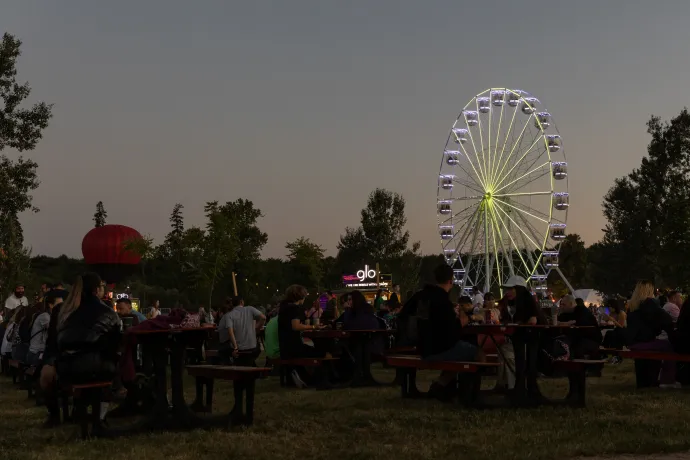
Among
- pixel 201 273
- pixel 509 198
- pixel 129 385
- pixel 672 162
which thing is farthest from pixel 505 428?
pixel 672 162

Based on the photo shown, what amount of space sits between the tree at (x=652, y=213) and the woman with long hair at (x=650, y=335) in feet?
107

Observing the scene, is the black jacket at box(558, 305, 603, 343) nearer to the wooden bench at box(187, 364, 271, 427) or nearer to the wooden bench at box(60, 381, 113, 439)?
the wooden bench at box(187, 364, 271, 427)

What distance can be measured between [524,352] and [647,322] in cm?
329

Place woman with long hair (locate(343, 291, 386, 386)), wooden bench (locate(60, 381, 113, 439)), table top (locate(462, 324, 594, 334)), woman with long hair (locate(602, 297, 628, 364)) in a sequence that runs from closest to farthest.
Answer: wooden bench (locate(60, 381, 113, 439)) → table top (locate(462, 324, 594, 334)) → woman with long hair (locate(343, 291, 386, 386)) → woman with long hair (locate(602, 297, 628, 364))

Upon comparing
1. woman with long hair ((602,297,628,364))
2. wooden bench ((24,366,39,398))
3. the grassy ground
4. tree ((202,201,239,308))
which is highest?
tree ((202,201,239,308))

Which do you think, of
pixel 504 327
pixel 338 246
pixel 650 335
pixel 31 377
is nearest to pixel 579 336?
pixel 650 335

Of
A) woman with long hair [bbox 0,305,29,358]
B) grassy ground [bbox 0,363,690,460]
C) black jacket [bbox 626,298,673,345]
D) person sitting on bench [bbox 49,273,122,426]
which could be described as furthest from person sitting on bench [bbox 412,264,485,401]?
woman with long hair [bbox 0,305,29,358]

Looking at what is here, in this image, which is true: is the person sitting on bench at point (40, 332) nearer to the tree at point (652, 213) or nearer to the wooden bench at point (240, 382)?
the wooden bench at point (240, 382)

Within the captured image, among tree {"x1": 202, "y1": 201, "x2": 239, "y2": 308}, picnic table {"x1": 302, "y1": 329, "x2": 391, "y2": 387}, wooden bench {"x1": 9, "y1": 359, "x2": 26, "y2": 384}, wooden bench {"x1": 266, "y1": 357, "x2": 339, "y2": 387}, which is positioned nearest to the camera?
wooden bench {"x1": 266, "y1": 357, "x2": 339, "y2": 387}

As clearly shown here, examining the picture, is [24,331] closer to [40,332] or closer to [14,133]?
[40,332]

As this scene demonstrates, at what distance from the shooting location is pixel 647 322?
1314 centimetres

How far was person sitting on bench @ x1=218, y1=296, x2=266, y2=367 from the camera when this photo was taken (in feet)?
51.9

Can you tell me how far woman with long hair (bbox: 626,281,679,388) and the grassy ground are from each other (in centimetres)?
118

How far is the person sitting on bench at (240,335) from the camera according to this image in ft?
51.9
